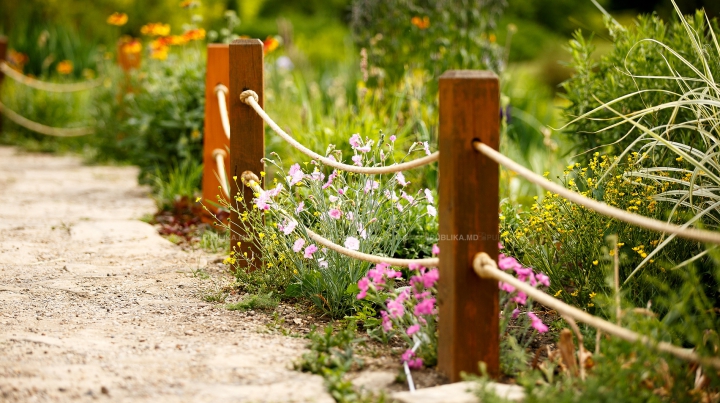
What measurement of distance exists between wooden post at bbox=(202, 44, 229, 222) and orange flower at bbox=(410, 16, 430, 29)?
179cm

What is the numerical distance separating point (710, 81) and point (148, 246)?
8.80 feet

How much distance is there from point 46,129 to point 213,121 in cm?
354

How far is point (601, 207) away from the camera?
1.80m

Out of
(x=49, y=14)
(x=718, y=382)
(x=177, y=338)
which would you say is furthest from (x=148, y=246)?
(x=49, y=14)

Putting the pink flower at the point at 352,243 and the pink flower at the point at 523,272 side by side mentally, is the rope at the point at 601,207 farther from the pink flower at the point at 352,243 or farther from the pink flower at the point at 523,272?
the pink flower at the point at 352,243

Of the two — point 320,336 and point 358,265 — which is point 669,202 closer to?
point 358,265

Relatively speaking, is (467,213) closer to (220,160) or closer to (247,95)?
(247,95)

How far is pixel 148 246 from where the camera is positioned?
12.4 ft

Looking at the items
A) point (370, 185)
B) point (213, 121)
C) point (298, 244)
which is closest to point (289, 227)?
point (298, 244)

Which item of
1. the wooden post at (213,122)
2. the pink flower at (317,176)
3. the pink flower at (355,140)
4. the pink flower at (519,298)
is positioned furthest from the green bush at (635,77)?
the wooden post at (213,122)

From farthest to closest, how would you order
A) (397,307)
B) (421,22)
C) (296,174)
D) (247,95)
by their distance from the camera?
(421,22) → (247,95) → (296,174) → (397,307)

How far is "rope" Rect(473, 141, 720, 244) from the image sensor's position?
1673mm

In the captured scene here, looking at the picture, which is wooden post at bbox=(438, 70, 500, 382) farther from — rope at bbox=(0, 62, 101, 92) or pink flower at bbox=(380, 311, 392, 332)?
rope at bbox=(0, 62, 101, 92)

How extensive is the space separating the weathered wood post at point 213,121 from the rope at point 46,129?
3004 millimetres
